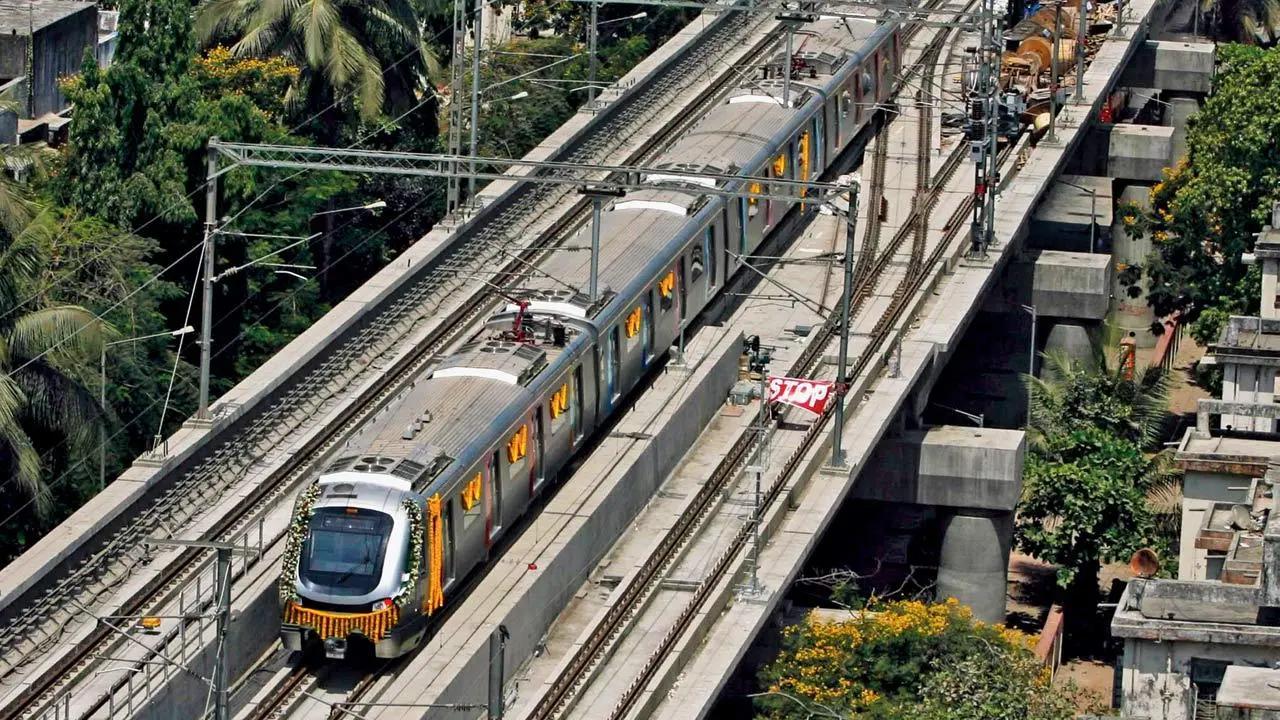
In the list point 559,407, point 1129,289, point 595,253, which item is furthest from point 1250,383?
point 1129,289

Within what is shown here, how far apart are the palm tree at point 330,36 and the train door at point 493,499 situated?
32.1 m

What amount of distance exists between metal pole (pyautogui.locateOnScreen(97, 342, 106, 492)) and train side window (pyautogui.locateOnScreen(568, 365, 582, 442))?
31.5 ft

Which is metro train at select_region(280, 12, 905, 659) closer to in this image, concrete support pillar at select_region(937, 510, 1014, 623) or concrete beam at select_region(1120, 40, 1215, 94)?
concrete support pillar at select_region(937, 510, 1014, 623)

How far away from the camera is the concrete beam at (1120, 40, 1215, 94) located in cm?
11775

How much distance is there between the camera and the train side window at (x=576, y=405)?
6431cm

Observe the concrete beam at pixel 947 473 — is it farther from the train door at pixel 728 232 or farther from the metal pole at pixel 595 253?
the metal pole at pixel 595 253

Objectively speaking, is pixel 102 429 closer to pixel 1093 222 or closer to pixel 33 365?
pixel 33 365

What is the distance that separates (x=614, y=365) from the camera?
6719 centimetres

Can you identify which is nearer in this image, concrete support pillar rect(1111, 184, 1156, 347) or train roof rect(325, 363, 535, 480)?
train roof rect(325, 363, 535, 480)

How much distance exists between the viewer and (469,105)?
98.6 m

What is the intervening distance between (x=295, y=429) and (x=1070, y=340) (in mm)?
33436

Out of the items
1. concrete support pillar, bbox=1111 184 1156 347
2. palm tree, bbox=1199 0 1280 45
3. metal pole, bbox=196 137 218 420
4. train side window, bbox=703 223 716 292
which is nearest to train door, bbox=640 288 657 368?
train side window, bbox=703 223 716 292

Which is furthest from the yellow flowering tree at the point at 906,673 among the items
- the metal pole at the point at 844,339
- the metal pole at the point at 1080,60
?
the metal pole at the point at 1080,60

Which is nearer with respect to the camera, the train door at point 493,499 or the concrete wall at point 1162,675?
the concrete wall at point 1162,675
